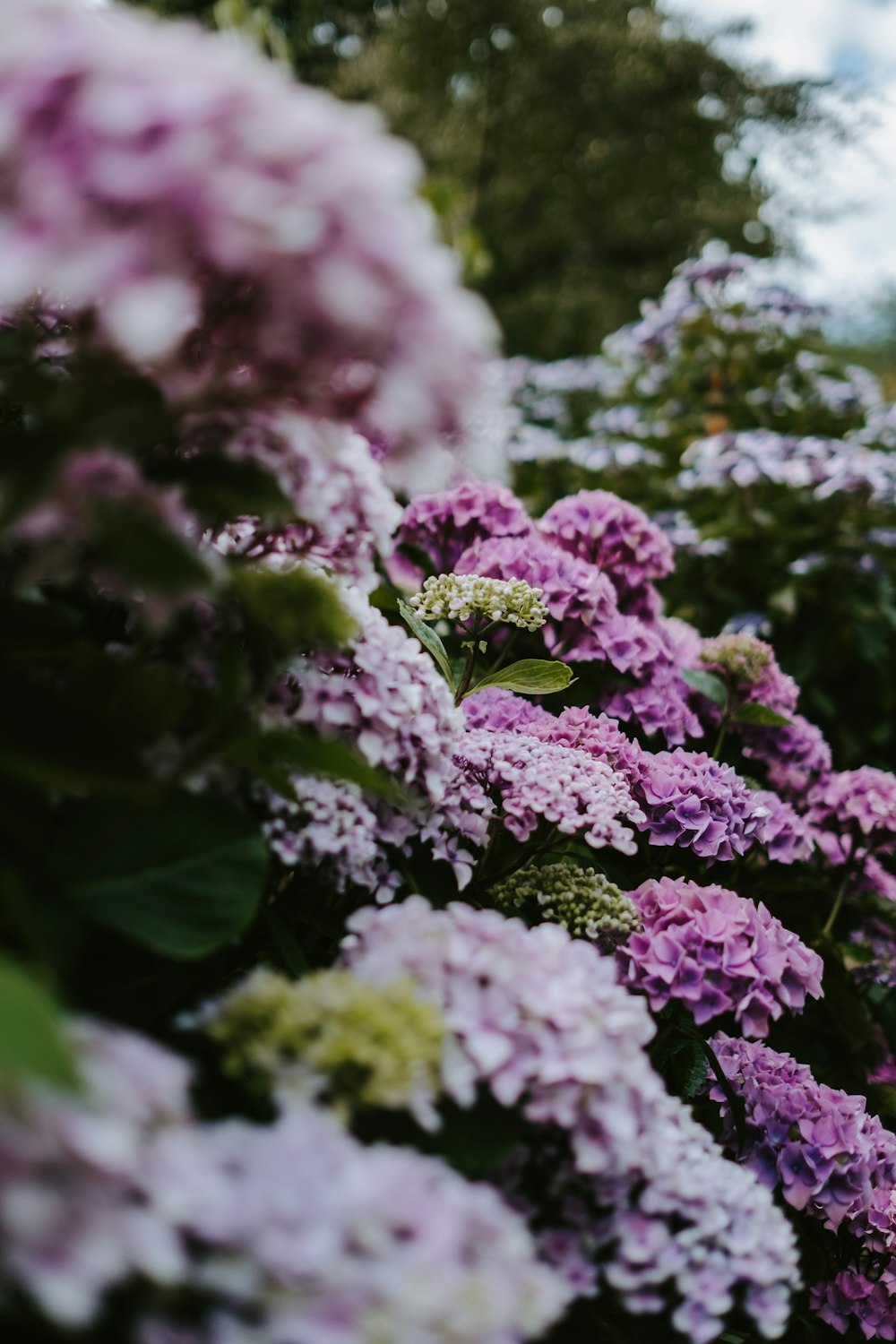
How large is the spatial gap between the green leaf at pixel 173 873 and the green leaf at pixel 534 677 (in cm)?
61

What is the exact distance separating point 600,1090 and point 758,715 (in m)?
1.08

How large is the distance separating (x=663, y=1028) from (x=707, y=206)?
11788 millimetres

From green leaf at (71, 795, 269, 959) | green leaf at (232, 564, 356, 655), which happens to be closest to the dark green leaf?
green leaf at (232, 564, 356, 655)

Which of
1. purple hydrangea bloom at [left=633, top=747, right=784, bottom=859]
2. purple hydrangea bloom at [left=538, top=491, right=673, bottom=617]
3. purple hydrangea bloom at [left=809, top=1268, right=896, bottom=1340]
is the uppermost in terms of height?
purple hydrangea bloom at [left=538, top=491, right=673, bottom=617]

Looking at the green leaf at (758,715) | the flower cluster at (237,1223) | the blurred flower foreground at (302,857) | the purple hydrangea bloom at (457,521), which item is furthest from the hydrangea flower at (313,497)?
the green leaf at (758,715)

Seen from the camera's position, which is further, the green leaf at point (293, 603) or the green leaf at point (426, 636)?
the green leaf at point (426, 636)

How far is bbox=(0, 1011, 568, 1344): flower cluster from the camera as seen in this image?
1.64 feet

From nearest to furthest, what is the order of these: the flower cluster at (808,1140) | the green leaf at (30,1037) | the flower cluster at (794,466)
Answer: the green leaf at (30,1037)
the flower cluster at (808,1140)
the flower cluster at (794,466)

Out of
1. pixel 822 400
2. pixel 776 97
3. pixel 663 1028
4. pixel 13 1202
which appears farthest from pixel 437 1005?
pixel 776 97

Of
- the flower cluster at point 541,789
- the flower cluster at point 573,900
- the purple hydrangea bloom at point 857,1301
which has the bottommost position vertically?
the purple hydrangea bloom at point 857,1301

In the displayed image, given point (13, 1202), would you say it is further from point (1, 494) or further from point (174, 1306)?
point (1, 494)

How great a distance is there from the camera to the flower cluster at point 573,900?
1.12 metres

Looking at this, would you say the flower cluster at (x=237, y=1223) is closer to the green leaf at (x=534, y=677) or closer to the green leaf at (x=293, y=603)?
the green leaf at (x=293, y=603)

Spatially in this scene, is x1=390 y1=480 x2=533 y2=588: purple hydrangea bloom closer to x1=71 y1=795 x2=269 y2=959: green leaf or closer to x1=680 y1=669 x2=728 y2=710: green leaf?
x1=680 y1=669 x2=728 y2=710: green leaf
